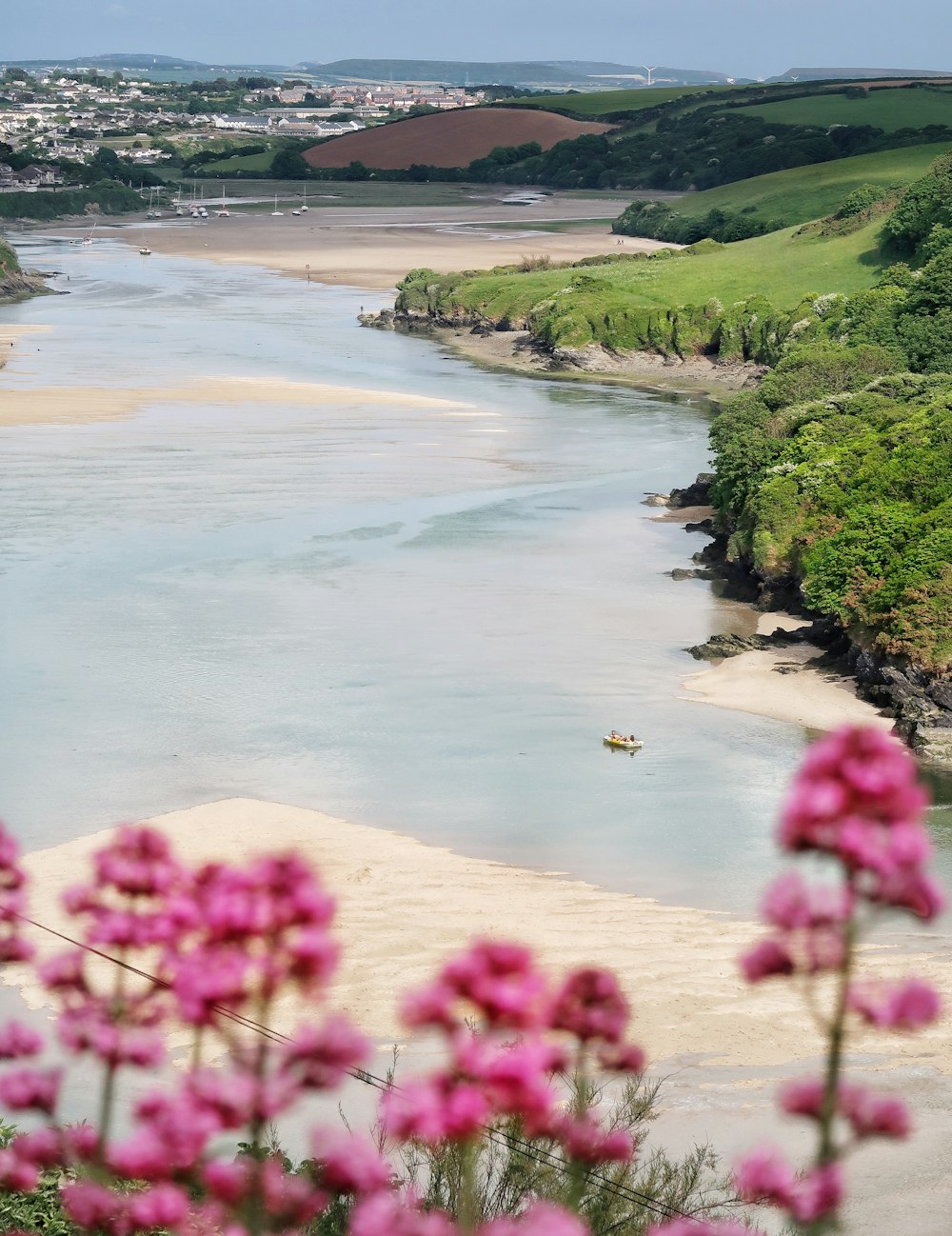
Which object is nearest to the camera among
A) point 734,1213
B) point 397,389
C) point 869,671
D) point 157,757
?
point 734,1213

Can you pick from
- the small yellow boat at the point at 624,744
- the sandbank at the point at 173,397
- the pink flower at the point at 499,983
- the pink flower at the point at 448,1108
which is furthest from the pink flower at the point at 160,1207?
the sandbank at the point at 173,397

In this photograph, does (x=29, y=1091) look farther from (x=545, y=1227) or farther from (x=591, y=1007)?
(x=545, y=1227)

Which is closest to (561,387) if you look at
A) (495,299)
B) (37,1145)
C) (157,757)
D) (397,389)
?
(397,389)

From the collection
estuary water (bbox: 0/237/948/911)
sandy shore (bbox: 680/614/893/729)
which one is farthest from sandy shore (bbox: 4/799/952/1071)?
sandy shore (bbox: 680/614/893/729)

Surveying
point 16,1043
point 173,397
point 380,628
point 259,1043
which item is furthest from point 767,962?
point 173,397

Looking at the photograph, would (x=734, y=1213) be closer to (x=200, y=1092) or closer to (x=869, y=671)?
(x=200, y=1092)
